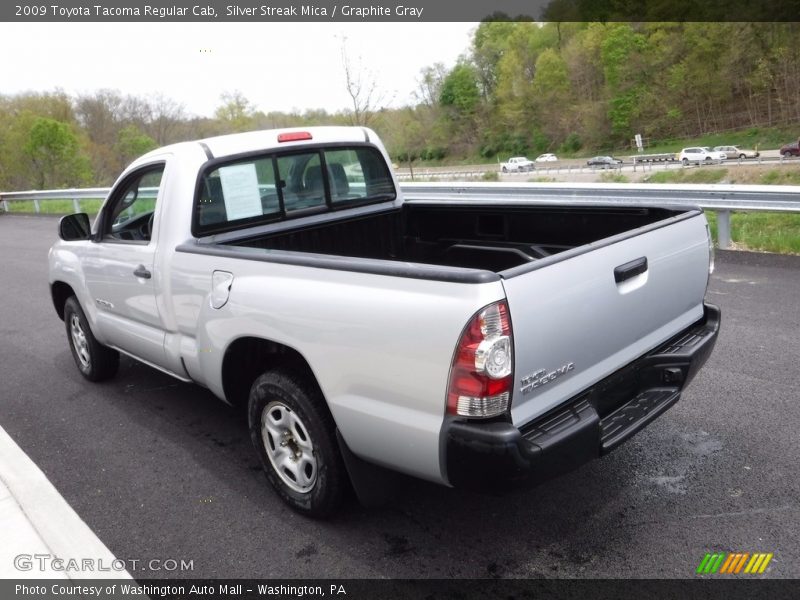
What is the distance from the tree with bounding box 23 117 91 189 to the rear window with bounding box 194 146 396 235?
4326cm

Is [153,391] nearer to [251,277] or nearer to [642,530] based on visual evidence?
[251,277]

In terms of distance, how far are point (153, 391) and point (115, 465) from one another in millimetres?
1233

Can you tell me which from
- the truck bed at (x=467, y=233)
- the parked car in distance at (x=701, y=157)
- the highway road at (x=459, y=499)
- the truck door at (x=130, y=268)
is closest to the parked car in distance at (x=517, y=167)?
the parked car in distance at (x=701, y=157)

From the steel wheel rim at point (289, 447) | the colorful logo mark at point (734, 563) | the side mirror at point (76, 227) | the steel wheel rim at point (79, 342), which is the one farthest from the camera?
the steel wheel rim at point (79, 342)

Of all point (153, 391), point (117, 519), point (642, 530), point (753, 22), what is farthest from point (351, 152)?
point (753, 22)

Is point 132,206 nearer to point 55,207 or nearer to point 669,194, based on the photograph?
point 669,194

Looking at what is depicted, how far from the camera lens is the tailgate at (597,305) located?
247 cm

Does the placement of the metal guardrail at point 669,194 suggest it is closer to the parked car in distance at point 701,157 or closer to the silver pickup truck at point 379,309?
the silver pickup truck at point 379,309

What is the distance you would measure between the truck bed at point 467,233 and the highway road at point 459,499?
4.18 feet

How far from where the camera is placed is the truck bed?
13.4 ft

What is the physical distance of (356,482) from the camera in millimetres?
2949

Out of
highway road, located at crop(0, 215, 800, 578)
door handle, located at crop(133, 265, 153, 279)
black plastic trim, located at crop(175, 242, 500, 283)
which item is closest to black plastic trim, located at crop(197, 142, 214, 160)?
black plastic trim, located at crop(175, 242, 500, 283)

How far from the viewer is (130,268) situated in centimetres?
427

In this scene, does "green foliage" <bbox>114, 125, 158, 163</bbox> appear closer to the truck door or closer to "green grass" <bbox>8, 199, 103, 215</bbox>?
"green grass" <bbox>8, 199, 103, 215</bbox>
